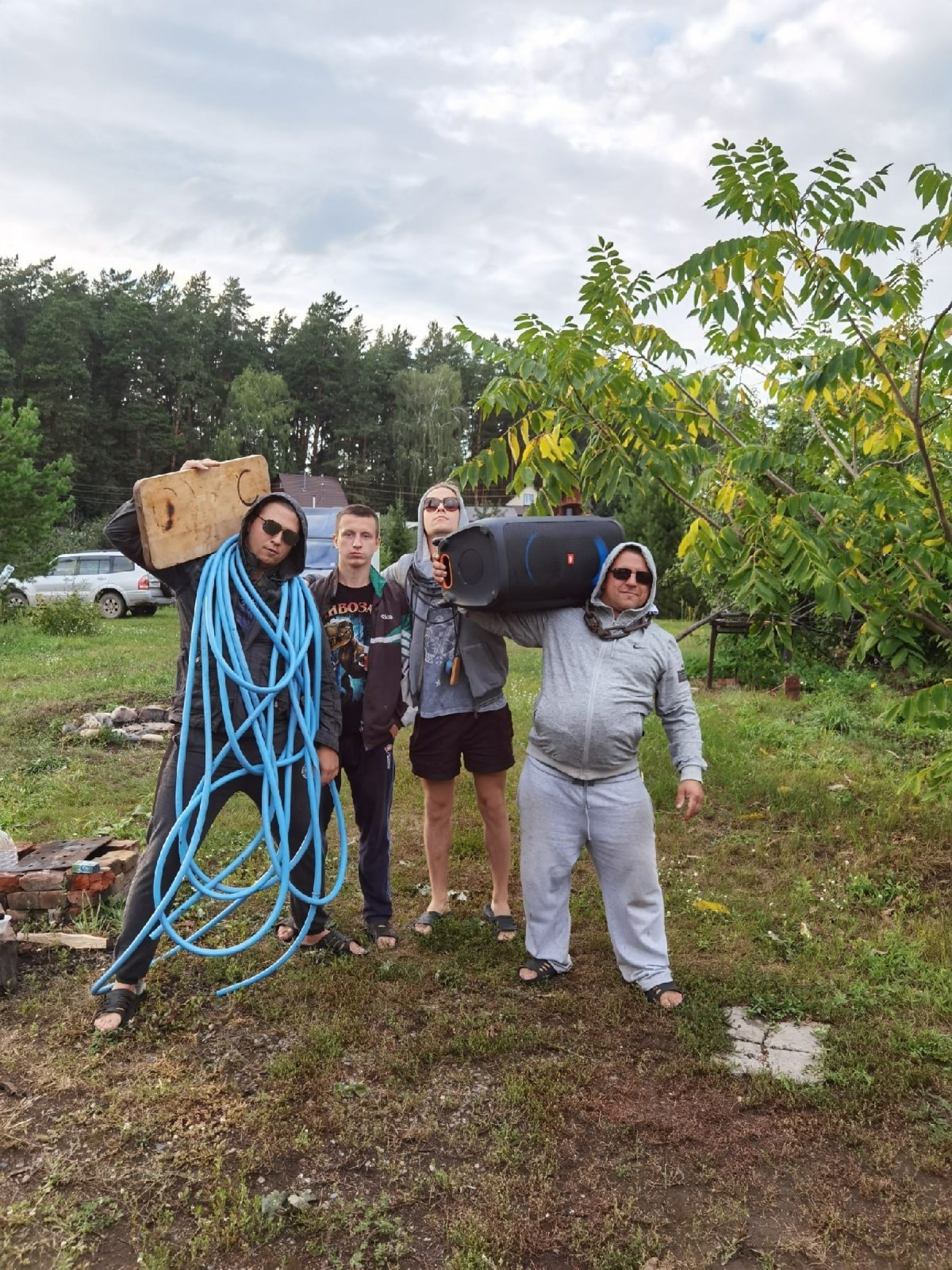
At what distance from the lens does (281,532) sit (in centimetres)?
341

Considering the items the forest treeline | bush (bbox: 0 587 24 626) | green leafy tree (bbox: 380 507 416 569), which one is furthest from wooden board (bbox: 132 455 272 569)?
the forest treeline

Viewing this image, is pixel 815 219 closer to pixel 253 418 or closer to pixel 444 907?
pixel 444 907

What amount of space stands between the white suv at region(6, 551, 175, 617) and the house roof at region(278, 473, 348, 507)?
33.4 ft

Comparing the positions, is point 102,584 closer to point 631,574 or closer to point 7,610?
point 7,610

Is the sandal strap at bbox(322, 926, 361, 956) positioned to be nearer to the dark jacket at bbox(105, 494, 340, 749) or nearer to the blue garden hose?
the blue garden hose

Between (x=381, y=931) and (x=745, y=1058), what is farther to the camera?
(x=381, y=931)

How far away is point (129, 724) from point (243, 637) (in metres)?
5.69

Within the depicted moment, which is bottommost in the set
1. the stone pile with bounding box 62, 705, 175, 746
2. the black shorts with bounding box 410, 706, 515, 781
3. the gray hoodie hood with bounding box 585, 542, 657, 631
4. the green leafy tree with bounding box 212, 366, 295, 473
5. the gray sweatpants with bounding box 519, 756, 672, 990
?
the stone pile with bounding box 62, 705, 175, 746

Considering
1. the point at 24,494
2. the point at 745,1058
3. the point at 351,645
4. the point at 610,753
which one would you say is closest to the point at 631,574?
the point at 610,753

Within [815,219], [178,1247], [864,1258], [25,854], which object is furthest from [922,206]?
[25,854]

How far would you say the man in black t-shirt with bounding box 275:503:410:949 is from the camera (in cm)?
378

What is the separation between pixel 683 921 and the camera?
14.3ft

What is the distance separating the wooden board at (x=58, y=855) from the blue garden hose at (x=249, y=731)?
1032mm

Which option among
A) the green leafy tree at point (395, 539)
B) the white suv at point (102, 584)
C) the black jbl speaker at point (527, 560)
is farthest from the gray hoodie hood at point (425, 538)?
the green leafy tree at point (395, 539)
